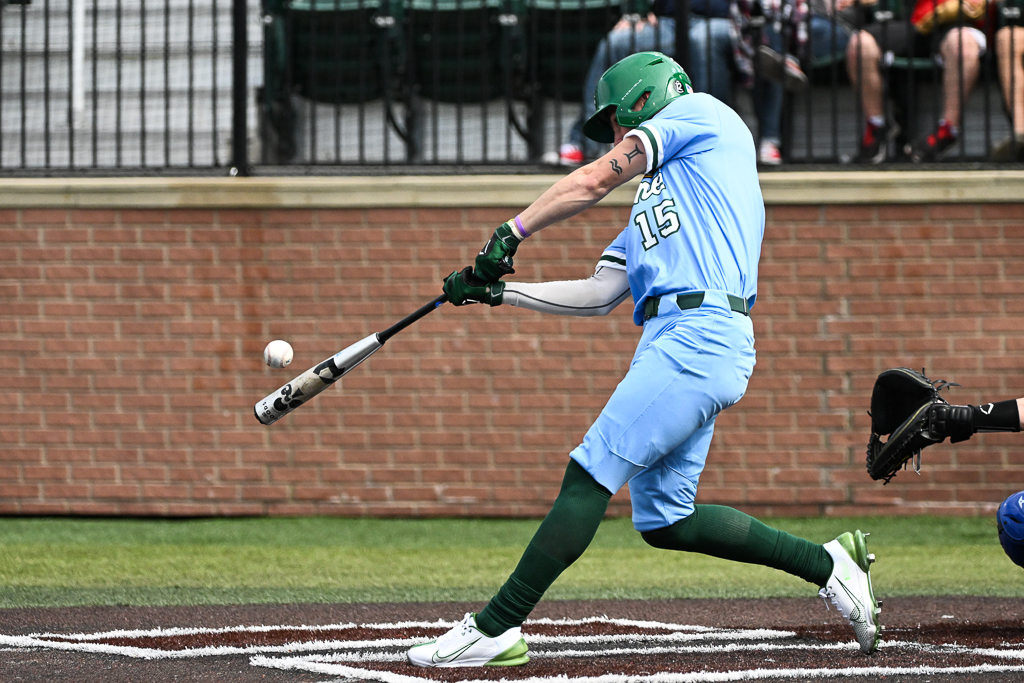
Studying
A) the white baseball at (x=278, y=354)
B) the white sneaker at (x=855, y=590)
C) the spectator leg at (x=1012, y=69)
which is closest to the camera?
the white sneaker at (x=855, y=590)

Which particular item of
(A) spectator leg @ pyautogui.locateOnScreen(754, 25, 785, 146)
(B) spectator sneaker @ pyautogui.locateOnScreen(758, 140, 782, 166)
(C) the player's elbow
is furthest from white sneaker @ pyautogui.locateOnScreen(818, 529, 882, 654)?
(A) spectator leg @ pyautogui.locateOnScreen(754, 25, 785, 146)

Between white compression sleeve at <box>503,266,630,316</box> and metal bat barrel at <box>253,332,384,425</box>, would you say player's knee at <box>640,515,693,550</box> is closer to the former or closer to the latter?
white compression sleeve at <box>503,266,630,316</box>

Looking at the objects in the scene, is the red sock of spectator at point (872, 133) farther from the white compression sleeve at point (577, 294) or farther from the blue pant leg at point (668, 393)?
the blue pant leg at point (668, 393)

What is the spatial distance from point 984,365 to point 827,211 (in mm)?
1439

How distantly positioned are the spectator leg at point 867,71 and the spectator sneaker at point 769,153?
2.11ft

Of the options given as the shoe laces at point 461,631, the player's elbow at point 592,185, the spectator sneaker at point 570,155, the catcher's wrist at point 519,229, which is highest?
the player's elbow at point 592,185

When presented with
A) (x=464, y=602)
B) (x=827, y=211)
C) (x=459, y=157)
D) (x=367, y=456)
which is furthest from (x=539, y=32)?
(x=464, y=602)

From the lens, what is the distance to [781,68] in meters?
8.41

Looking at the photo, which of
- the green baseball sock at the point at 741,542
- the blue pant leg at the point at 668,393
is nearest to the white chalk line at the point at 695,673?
the green baseball sock at the point at 741,542

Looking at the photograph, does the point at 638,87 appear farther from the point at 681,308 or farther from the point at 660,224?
the point at 681,308

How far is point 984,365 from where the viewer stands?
809 cm

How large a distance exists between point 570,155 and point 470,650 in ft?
17.2

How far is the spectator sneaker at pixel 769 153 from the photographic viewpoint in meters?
8.48

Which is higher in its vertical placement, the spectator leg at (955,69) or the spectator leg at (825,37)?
the spectator leg at (825,37)
